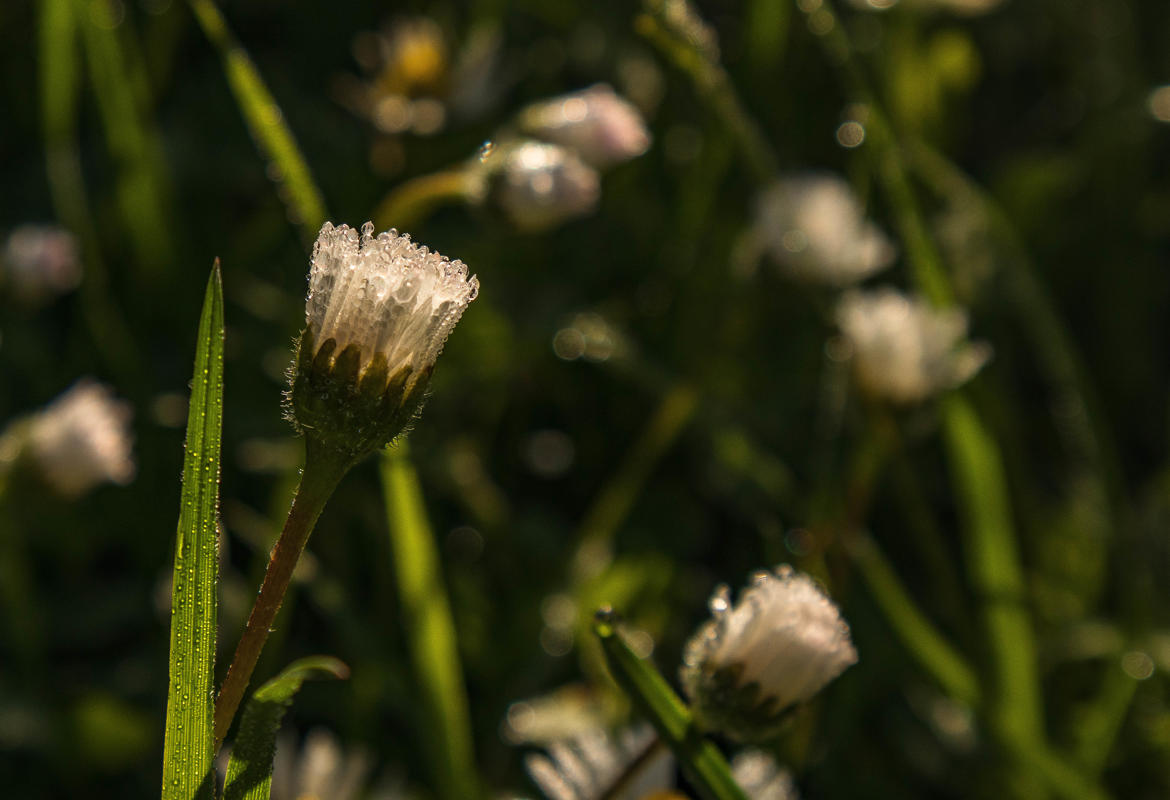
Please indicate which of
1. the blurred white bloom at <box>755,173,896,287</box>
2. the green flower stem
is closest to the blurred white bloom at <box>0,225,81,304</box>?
the green flower stem

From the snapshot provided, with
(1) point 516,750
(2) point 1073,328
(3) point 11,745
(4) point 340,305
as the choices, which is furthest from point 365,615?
(2) point 1073,328

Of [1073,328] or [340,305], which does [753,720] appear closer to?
[340,305]

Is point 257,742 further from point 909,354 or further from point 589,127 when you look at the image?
point 909,354

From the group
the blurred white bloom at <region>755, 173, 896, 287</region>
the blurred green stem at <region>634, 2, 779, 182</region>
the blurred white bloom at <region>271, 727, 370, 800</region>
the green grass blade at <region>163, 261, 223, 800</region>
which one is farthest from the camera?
the blurred white bloom at <region>755, 173, 896, 287</region>

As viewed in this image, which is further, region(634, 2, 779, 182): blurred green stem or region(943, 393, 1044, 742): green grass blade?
region(943, 393, 1044, 742): green grass blade

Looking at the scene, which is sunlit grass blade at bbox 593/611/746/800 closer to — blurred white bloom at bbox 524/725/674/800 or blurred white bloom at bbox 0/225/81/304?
blurred white bloom at bbox 524/725/674/800

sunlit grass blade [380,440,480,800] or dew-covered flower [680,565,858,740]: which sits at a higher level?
sunlit grass blade [380,440,480,800]

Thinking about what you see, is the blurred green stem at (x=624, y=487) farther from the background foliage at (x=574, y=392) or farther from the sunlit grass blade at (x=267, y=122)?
the sunlit grass blade at (x=267, y=122)
